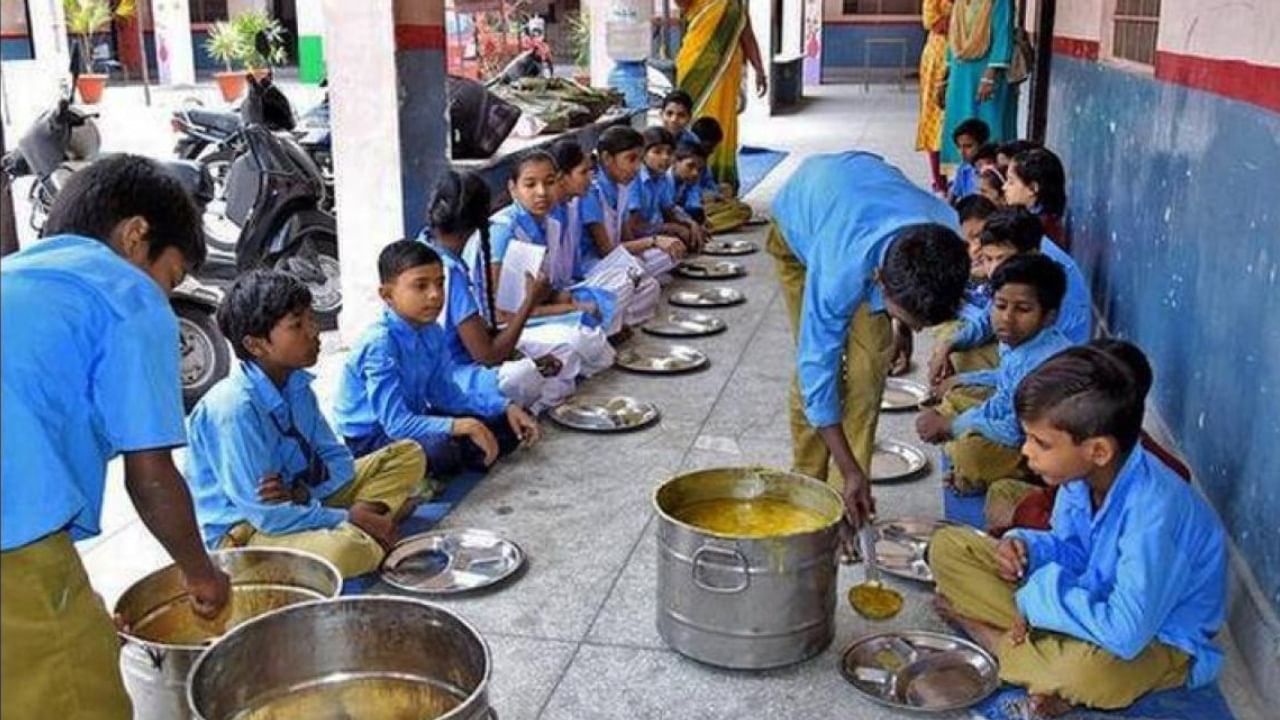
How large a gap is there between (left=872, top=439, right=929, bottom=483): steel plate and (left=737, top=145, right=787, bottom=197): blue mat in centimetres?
504

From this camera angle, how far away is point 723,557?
240cm

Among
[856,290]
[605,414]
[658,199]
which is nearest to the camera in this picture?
[856,290]

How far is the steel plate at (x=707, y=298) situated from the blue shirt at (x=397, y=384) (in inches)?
85.3

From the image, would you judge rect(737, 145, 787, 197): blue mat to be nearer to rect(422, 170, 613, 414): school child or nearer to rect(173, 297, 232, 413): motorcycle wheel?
rect(422, 170, 613, 414): school child

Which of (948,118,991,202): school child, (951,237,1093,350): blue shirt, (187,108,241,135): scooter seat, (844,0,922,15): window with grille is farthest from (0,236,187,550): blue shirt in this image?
(844,0,922,15): window with grille

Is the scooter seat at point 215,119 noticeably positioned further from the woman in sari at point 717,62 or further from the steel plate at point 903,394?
the steel plate at point 903,394

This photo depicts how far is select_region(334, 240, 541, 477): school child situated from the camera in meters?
3.37

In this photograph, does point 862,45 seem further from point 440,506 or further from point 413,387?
point 440,506

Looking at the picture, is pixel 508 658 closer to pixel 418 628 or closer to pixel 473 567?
pixel 473 567

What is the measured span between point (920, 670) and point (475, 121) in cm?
414

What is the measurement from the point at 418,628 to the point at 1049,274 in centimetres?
198

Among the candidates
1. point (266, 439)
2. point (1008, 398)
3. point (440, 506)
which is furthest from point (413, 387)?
point (1008, 398)

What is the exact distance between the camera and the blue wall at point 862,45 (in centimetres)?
2102

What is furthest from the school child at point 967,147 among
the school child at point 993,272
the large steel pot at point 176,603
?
the large steel pot at point 176,603
